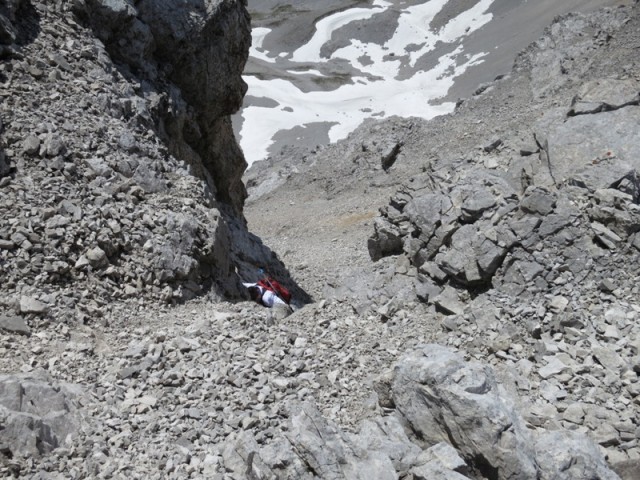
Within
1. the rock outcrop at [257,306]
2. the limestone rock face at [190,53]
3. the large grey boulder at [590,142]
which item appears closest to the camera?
the rock outcrop at [257,306]

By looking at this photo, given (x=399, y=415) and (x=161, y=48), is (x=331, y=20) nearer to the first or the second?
(x=161, y=48)

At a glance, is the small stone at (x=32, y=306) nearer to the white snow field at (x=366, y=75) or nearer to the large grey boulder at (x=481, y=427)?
the large grey boulder at (x=481, y=427)

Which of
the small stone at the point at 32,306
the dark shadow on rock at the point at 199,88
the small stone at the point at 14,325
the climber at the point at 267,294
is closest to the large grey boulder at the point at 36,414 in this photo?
the small stone at the point at 14,325

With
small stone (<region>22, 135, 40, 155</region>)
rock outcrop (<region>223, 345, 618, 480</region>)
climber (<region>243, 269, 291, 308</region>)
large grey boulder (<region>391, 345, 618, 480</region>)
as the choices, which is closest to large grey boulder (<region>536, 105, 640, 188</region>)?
large grey boulder (<region>391, 345, 618, 480</region>)

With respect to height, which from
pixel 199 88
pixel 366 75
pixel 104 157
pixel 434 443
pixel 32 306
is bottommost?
pixel 434 443

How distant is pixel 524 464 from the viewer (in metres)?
9.59

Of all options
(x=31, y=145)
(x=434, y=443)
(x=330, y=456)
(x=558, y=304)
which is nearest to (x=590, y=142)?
(x=558, y=304)

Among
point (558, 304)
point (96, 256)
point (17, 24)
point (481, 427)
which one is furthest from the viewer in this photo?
point (17, 24)

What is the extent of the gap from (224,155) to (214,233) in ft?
32.2

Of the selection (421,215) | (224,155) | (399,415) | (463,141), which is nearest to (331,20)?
(463,141)

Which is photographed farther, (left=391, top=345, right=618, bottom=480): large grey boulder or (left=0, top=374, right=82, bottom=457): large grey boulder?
(left=391, top=345, right=618, bottom=480): large grey boulder

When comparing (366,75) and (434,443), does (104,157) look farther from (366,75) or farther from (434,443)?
(366,75)

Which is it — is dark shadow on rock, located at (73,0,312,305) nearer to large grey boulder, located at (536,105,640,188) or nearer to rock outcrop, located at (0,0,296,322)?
rock outcrop, located at (0,0,296,322)

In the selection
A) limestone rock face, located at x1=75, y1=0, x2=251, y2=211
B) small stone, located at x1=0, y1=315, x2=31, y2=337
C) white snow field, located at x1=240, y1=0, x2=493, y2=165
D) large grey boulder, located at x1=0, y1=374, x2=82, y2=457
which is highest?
white snow field, located at x1=240, y1=0, x2=493, y2=165
